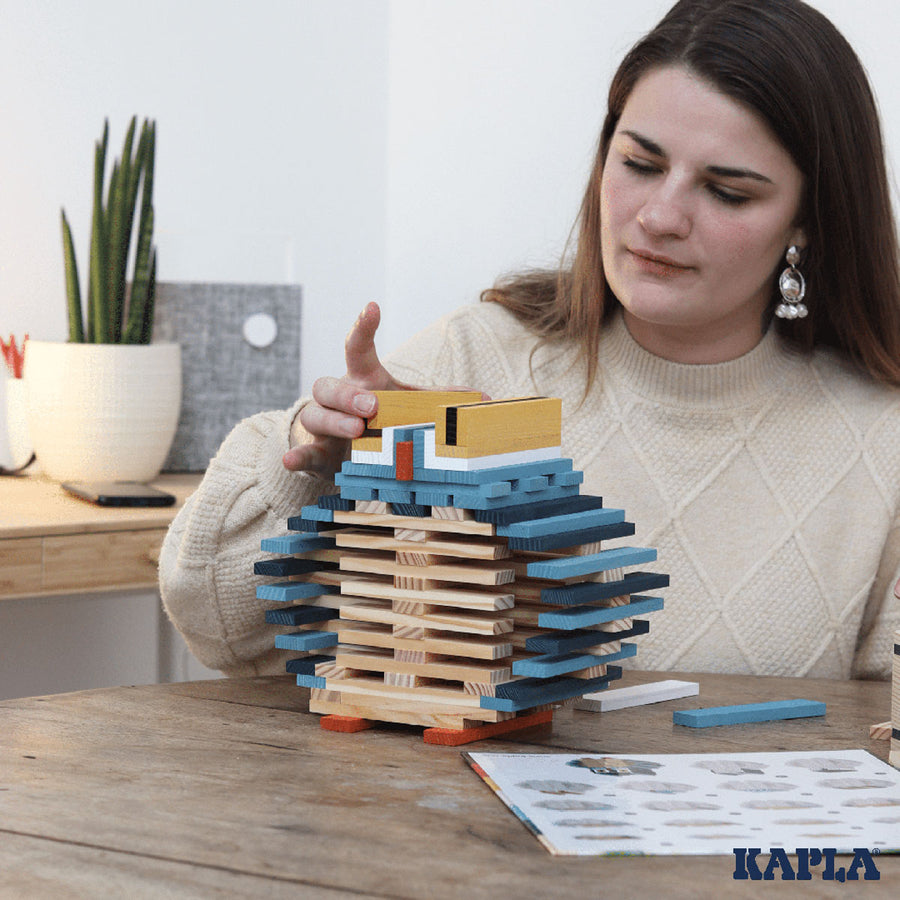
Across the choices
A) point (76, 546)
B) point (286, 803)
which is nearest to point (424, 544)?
point (286, 803)

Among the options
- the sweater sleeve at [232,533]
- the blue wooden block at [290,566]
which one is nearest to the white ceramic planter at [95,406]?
the sweater sleeve at [232,533]

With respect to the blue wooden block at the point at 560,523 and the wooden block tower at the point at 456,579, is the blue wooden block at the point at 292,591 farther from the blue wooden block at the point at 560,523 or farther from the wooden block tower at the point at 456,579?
the blue wooden block at the point at 560,523

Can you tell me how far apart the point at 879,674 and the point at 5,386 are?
1.64 m

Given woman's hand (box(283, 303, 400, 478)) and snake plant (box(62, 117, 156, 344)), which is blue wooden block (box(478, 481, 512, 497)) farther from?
snake plant (box(62, 117, 156, 344))

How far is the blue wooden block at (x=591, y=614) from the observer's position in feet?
3.37

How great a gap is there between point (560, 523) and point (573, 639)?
0.10 meters

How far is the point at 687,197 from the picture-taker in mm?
1489

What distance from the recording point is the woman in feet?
4.96

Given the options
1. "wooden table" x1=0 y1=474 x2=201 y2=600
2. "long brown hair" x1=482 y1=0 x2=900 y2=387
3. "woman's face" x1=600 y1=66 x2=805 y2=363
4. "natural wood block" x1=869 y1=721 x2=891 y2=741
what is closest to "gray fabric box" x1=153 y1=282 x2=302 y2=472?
"wooden table" x1=0 y1=474 x2=201 y2=600

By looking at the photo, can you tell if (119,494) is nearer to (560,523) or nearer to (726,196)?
(726,196)

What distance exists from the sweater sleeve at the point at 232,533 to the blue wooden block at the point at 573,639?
369 millimetres

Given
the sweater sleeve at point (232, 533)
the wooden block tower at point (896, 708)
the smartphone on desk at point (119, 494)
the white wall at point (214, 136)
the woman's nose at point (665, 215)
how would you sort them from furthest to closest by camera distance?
the white wall at point (214, 136), the smartphone on desk at point (119, 494), the woman's nose at point (665, 215), the sweater sleeve at point (232, 533), the wooden block tower at point (896, 708)

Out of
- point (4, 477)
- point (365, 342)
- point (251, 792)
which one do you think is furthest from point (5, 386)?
point (251, 792)

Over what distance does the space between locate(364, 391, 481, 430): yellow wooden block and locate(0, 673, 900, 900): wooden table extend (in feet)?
0.86
